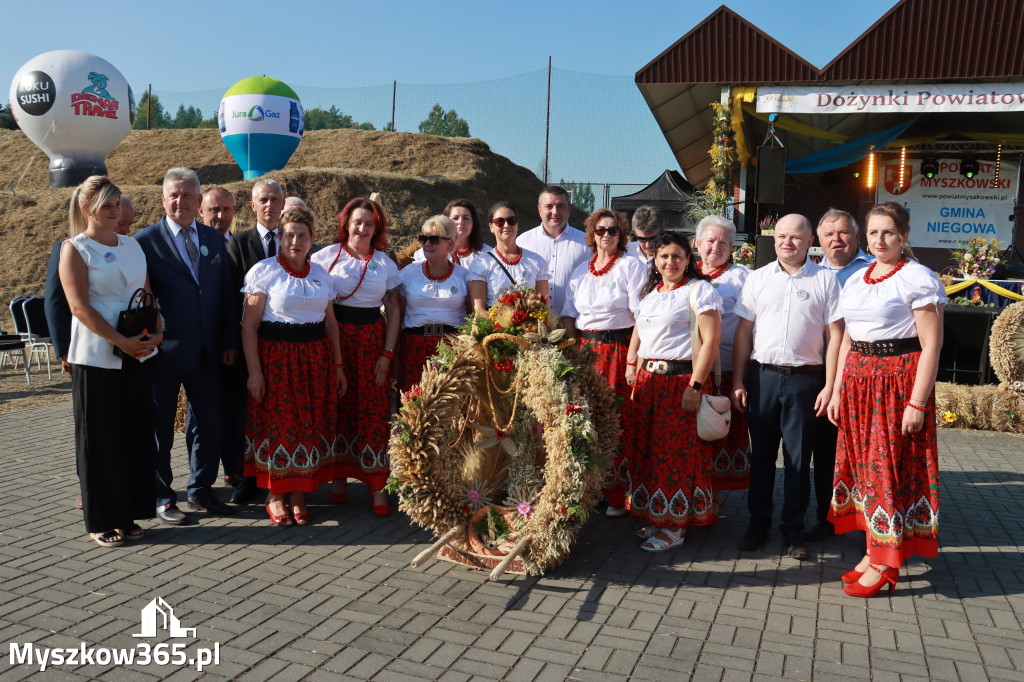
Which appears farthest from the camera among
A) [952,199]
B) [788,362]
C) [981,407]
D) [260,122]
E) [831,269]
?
[260,122]

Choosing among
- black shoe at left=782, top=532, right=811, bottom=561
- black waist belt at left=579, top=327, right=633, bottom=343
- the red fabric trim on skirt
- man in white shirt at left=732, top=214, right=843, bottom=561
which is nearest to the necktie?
the red fabric trim on skirt

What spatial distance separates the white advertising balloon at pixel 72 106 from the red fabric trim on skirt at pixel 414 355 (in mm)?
18930

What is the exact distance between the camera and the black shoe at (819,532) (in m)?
4.68

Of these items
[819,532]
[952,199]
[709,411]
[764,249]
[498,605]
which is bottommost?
[498,605]

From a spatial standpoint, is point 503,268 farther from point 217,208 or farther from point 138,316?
point 138,316

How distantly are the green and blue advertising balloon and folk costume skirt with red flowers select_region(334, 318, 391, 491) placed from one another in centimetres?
1836

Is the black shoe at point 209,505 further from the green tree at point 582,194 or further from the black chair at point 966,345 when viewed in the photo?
the green tree at point 582,194

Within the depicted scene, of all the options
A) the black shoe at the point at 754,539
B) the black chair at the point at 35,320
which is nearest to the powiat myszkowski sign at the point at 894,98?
the black shoe at the point at 754,539

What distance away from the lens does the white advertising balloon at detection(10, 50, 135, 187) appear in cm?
1928

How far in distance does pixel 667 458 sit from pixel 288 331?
2.43 metres

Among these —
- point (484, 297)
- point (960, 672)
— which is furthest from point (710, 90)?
point (960, 672)

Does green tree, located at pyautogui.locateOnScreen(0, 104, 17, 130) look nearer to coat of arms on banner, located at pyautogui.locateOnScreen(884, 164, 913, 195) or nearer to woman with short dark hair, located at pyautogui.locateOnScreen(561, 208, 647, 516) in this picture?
coat of arms on banner, located at pyautogui.locateOnScreen(884, 164, 913, 195)

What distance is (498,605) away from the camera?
371 cm

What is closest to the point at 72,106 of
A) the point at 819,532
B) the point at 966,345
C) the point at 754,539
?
the point at 966,345
